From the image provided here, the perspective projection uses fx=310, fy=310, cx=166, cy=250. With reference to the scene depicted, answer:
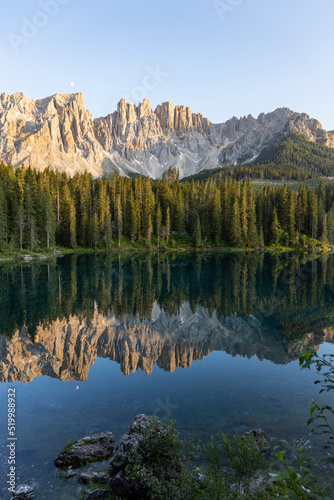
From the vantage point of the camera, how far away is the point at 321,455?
9742 millimetres

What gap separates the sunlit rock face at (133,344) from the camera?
17250 millimetres

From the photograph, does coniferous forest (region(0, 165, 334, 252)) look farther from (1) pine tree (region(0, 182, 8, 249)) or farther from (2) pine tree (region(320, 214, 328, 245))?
(1) pine tree (region(0, 182, 8, 249))

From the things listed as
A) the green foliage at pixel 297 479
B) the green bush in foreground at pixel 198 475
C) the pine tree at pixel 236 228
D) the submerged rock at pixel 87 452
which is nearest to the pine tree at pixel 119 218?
the pine tree at pixel 236 228

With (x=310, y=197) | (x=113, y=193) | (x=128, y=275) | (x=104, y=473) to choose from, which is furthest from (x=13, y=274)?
(x=310, y=197)

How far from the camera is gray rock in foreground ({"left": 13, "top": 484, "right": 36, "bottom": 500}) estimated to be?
7.98m

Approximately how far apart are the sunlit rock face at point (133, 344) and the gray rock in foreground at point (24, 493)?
300 inches

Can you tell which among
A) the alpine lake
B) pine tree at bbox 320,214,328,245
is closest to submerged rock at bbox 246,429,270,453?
the alpine lake

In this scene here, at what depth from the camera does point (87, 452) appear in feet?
31.6

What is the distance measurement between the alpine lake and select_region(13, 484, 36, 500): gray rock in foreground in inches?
11.8

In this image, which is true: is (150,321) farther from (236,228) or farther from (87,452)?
(236,228)

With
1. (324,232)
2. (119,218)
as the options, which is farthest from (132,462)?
(324,232)

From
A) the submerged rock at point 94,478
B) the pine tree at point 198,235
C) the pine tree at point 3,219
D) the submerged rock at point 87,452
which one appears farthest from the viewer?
the pine tree at point 198,235

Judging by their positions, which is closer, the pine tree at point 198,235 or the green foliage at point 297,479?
the green foliage at point 297,479

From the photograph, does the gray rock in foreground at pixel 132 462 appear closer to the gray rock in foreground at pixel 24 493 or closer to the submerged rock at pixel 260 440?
the gray rock in foreground at pixel 24 493
